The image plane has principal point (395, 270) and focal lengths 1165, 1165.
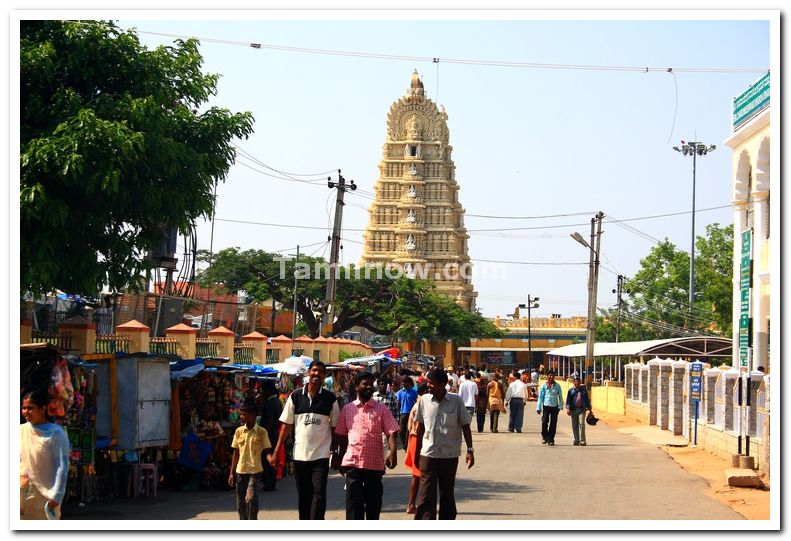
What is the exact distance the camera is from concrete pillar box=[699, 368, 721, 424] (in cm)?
2039

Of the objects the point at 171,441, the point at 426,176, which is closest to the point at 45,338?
the point at 171,441

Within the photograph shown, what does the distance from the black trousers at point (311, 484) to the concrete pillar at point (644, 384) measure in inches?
861

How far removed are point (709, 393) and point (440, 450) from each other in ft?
38.4

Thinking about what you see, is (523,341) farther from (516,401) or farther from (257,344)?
(257,344)

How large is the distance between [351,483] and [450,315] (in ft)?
194

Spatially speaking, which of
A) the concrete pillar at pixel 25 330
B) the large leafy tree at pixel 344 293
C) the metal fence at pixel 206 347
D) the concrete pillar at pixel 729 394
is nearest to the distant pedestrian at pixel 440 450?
the concrete pillar at pixel 25 330

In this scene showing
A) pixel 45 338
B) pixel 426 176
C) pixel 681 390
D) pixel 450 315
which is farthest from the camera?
pixel 426 176

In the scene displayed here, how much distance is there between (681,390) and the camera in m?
24.5

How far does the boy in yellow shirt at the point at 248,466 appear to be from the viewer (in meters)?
10.5

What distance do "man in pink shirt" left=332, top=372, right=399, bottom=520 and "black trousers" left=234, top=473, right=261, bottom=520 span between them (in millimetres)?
838

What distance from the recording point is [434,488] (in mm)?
10141

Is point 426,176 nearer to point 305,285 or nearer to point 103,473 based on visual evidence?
point 305,285

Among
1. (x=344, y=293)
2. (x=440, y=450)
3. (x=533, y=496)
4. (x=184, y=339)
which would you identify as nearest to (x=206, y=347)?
(x=184, y=339)

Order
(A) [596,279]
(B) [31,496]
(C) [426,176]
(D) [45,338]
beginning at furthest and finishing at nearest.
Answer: (C) [426,176] < (A) [596,279] < (D) [45,338] < (B) [31,496]
